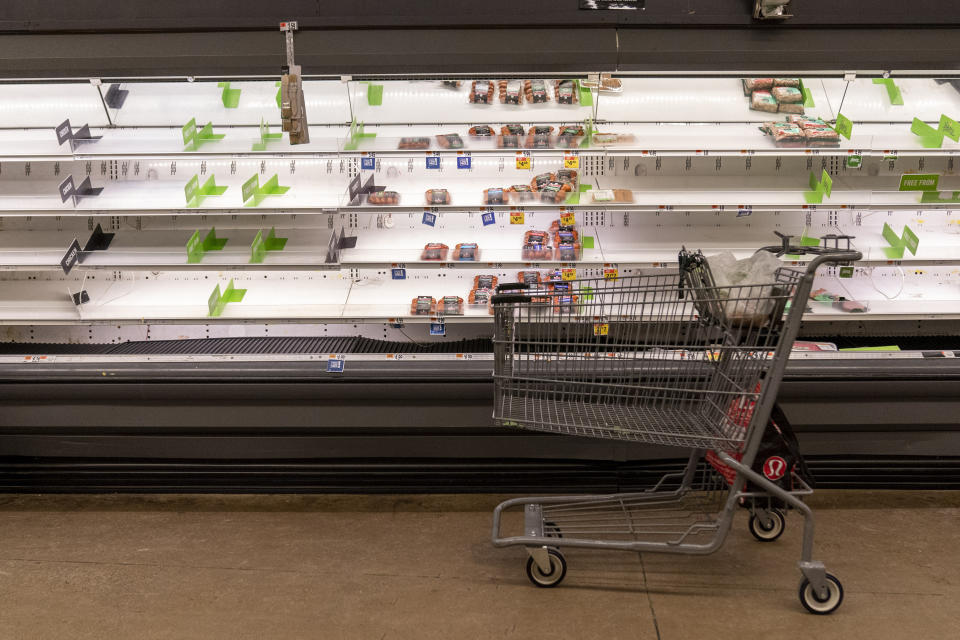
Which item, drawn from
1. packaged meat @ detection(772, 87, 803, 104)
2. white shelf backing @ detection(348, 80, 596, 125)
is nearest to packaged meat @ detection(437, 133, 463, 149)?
white shelf backing @ detection(348, 80, 596, 125)

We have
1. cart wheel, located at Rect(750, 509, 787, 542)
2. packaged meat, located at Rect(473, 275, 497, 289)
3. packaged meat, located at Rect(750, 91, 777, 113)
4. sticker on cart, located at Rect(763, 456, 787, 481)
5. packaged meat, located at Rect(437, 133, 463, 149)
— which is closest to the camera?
sticker on cart, located at Rect(763, 456, 787, 481)

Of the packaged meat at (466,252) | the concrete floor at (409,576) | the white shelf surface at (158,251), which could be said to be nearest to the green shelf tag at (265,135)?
the white shelf surface at (158,251)

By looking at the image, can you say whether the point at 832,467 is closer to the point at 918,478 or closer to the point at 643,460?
the point at 918,478

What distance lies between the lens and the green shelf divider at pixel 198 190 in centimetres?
357

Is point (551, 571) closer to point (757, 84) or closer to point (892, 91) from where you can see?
point (757, 84)

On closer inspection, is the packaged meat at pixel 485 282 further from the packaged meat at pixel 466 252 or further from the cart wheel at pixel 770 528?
the cart wheel at pixel 770 528

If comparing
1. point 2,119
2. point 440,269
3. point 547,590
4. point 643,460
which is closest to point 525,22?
point 440,269

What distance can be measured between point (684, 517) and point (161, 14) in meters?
3.03

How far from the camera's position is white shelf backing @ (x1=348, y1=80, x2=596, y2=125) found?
12.1 feet

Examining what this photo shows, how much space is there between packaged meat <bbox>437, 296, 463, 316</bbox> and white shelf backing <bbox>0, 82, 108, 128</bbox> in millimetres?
1922

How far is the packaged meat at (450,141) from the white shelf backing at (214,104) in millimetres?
548

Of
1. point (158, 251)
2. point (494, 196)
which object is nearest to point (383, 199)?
point (494, 196)

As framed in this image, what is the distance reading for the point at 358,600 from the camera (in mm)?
2695

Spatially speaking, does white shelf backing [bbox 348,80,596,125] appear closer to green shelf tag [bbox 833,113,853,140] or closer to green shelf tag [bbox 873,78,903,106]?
green shelf tag [bbox 833,113,853,140]
